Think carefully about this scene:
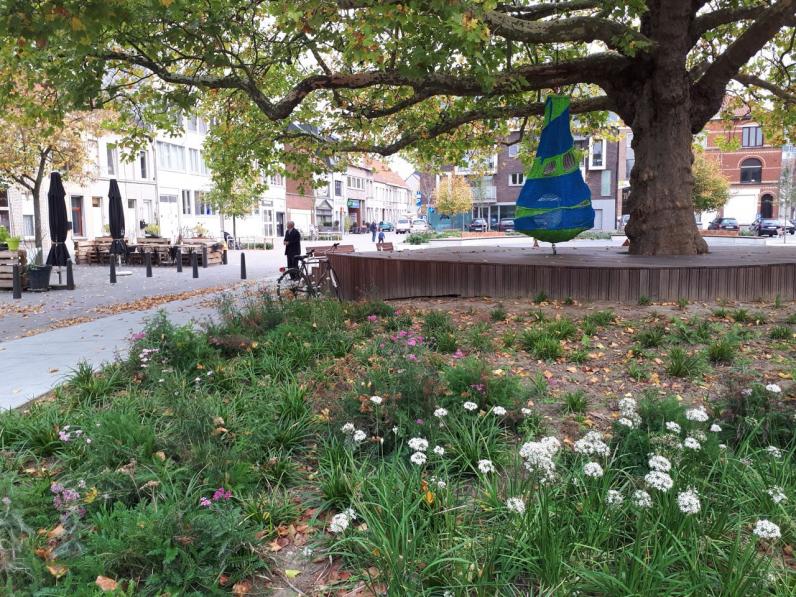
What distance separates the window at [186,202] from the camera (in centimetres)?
4909

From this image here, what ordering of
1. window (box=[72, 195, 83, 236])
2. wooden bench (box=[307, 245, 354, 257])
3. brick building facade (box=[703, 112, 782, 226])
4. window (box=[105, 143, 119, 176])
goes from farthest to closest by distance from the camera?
brick building facade (box=[703, 112, 782, 226])
window (box=[105, 143, 119, 176])
window (box=[72, 195, 83, 236])
wooden bench (box=[307, 245, 354, 257])

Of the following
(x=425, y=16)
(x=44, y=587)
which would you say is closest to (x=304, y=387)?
(x=44, y=587)

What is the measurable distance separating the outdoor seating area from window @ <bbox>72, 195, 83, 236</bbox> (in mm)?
11740

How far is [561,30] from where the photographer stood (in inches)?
358

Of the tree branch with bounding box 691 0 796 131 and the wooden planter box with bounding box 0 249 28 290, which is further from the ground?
the tree branch with bounding box 691 0 796 131

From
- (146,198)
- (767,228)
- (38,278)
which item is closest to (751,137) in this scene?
(767,228)

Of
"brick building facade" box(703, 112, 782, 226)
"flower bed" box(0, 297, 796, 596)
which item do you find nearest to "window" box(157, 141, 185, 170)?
"flower bed" box(0, 297, 796, 596)

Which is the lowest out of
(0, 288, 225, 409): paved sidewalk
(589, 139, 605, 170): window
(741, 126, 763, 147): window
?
(0, 288, 225, 409): paved sidewalk

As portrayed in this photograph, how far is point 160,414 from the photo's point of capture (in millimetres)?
4410

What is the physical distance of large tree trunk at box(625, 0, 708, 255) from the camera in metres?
10.4

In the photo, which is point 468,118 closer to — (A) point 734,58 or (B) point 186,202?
(A) point 734,58

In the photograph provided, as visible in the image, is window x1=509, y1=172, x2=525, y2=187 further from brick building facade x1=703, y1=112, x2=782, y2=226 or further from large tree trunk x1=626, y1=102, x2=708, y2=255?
large tree trunk x1=626, y1=102, x2=708, y2=255

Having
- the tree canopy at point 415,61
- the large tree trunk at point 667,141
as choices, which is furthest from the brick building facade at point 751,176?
the large tree trunk at point 667,141

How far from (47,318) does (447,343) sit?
9.00 m
